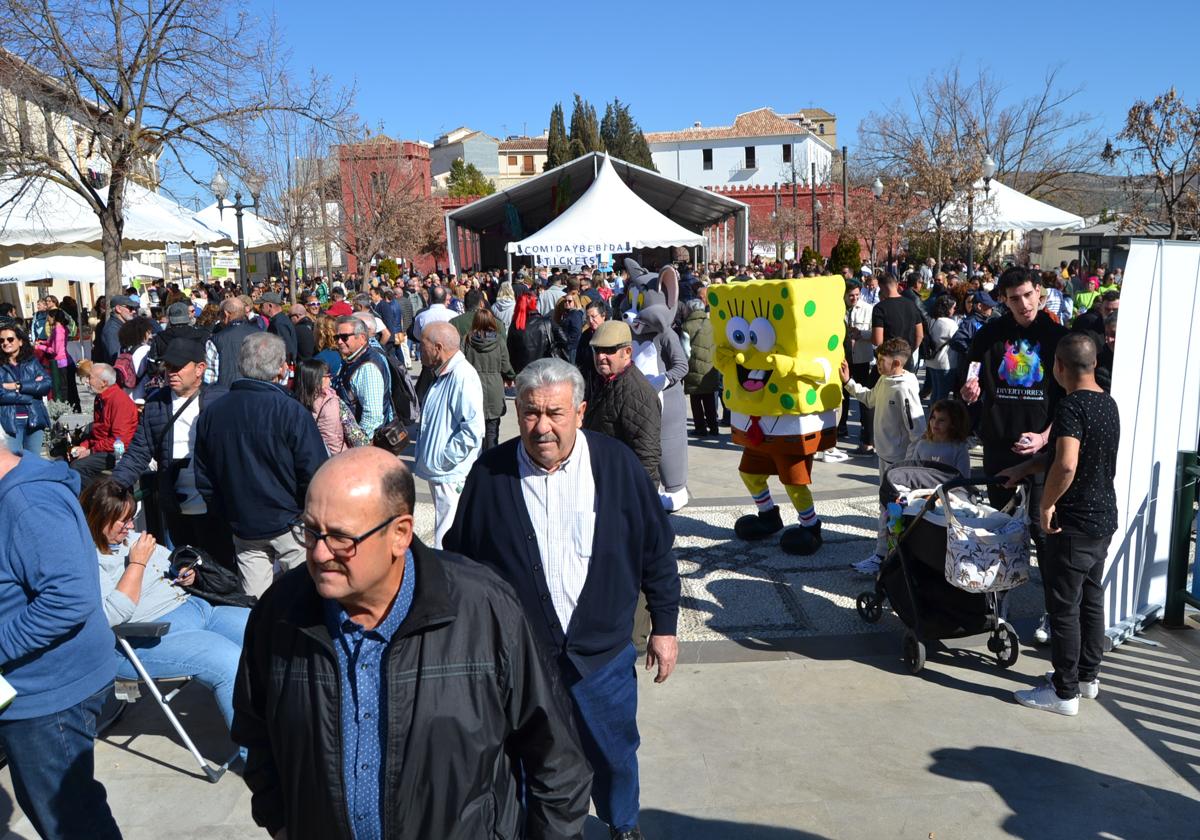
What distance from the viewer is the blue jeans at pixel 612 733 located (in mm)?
3182

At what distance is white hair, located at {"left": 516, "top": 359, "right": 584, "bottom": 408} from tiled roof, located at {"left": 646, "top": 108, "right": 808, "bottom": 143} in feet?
247

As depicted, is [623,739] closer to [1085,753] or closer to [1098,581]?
[1085,753]

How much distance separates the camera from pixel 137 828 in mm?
3787

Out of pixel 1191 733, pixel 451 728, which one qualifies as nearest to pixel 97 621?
pixel 451 728

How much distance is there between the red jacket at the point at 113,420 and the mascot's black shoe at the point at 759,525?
14.7 ft

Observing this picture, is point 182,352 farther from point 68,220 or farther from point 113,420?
point 68,220

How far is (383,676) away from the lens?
2088 mm

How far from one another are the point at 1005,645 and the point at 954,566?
642mm

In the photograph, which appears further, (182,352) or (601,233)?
(601,233)

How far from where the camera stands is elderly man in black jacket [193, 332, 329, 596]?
4.54 meters

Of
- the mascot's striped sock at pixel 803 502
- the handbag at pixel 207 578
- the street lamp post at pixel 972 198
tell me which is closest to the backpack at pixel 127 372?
the handbag at pixel 207 578

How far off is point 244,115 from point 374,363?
10458 millimetres

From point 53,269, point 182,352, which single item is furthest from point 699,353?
point 53,269

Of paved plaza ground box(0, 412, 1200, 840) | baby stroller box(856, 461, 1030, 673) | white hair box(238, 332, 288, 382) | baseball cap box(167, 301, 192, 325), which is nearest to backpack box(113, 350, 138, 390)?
baseball cap box(167, 301, 192, 325)
